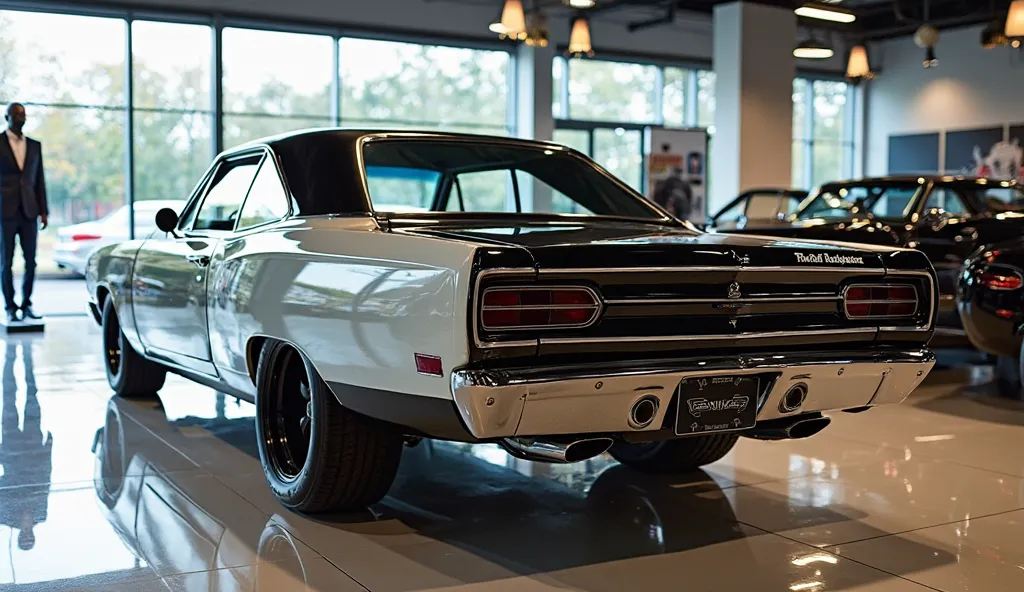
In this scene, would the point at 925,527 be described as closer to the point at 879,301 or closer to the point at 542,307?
the point at 879,301

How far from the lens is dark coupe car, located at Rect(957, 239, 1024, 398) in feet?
20.2

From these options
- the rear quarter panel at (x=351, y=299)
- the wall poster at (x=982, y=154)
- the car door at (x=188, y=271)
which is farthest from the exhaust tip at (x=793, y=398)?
the wall poster at (x=982, y=154)

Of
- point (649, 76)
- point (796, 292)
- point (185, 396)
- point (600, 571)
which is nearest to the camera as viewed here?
point (600, 571)

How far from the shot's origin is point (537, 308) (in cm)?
296

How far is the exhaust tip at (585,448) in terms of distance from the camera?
118 inches

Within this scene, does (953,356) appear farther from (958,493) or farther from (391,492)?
(391,492)

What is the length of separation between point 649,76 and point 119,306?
14414mm

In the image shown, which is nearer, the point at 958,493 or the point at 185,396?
the point at 958,493

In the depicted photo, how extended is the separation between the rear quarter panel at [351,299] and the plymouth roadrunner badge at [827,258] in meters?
1.16

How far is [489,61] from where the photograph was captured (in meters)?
17.0

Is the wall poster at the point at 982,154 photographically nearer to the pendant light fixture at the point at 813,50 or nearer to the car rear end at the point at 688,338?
the pendant light fixture at the point at 813,50

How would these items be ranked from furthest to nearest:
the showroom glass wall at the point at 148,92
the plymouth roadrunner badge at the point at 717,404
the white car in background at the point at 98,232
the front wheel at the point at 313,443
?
the white car in background at the point at 98,232 < the showroom glass wall at the point at 148,92 < the front wheel at the point at 313,443 < the plymouth roadrunner badge at the point at 717,404

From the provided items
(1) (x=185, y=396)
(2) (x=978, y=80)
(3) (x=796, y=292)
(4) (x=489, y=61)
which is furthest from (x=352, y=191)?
(2) (x=978, y=80)

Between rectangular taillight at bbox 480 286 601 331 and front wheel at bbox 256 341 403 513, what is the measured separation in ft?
2.66
